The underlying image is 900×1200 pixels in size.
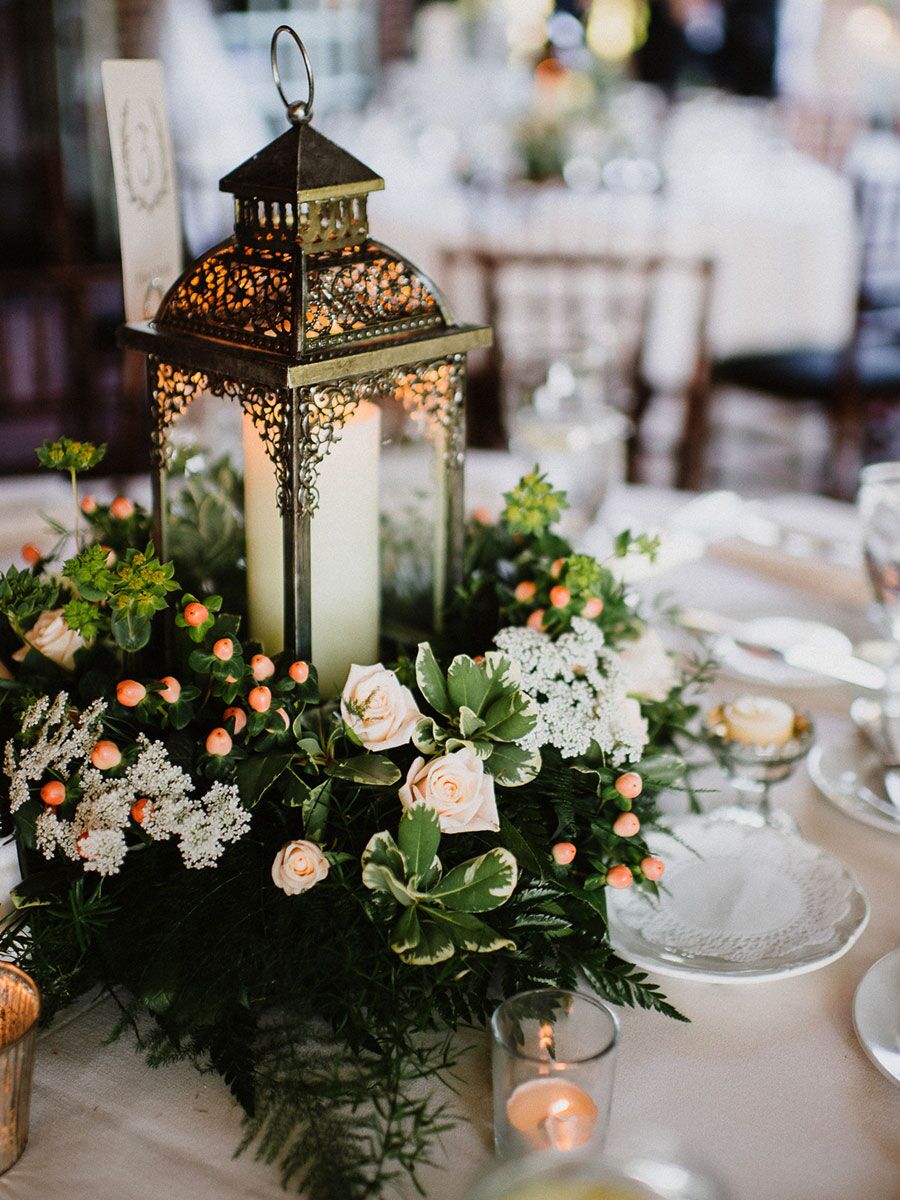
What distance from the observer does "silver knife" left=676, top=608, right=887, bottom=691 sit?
128cm

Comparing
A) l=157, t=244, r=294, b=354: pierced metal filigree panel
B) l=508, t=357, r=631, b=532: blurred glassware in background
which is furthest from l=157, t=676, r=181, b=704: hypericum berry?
l=508, t=357, r=631, b=532: blurred glassware in background

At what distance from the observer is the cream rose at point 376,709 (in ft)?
2.77

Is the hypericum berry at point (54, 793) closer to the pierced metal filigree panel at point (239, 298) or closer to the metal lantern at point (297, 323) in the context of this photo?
the metal lantern at point (297, 323)

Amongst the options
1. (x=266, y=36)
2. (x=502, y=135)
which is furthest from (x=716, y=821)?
(x=266, y=36)

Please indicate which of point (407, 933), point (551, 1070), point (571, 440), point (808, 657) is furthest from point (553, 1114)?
point (571, 440)

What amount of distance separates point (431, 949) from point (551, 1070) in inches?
4.6

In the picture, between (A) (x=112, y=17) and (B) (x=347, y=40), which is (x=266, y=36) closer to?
(B) (x=347, y=40)

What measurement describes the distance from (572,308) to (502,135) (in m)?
1.96

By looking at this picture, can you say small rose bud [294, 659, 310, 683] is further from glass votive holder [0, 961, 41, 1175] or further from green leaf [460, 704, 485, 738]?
glass votive holder [0, 961, 41, 1175]

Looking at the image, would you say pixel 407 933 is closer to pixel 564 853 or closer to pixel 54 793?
pixel 564 853

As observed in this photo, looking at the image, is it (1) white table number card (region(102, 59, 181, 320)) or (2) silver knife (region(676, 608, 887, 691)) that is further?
(2) silver knife (region(676, 608, 887, 691))

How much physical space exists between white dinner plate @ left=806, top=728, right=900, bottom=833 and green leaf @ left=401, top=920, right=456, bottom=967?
453 mm

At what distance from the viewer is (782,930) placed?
0.90m

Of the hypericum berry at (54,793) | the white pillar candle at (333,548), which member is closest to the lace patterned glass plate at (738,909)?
the white pillar candle at (333,548)
